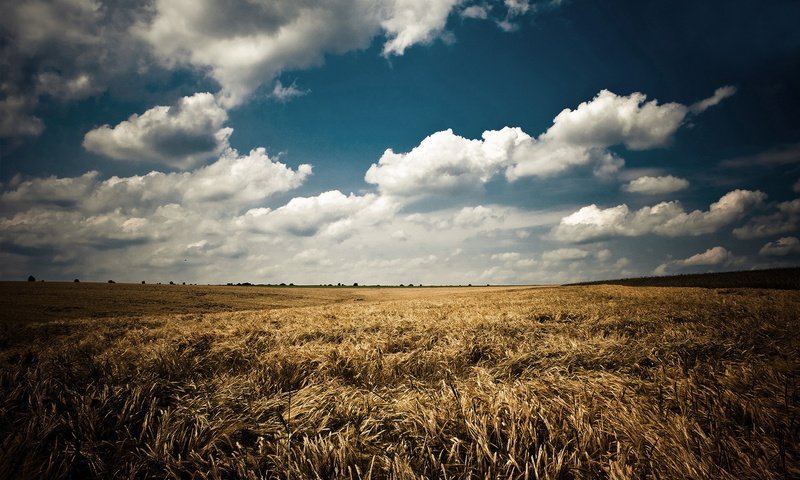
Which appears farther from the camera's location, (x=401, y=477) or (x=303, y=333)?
(x=303, y=333)

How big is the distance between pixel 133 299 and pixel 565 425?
151 feet

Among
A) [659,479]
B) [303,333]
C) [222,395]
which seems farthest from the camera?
[303,333]

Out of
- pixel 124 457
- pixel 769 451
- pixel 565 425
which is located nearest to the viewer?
pixel 769 451

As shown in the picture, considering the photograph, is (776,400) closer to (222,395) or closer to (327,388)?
(327,388)

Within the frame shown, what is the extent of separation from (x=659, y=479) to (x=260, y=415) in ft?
10.3

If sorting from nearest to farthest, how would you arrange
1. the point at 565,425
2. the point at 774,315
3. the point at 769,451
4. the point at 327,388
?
the point at 769,451 → the point at 565,425 → the point at 327,388 → the point at 774,315

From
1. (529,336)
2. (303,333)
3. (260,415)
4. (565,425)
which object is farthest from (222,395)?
(529,336)

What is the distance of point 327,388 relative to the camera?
389 centimetres

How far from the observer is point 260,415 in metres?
2.98

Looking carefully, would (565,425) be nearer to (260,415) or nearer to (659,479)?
(659,479)

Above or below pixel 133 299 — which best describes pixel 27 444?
above

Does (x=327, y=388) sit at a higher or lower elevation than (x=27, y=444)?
lower

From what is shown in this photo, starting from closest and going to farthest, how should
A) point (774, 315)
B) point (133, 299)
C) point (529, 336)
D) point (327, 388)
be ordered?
point (327, 388)
point (529, 336)
point (774, 315)
point (133, 299)

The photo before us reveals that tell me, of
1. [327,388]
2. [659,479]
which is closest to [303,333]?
[327,388]
